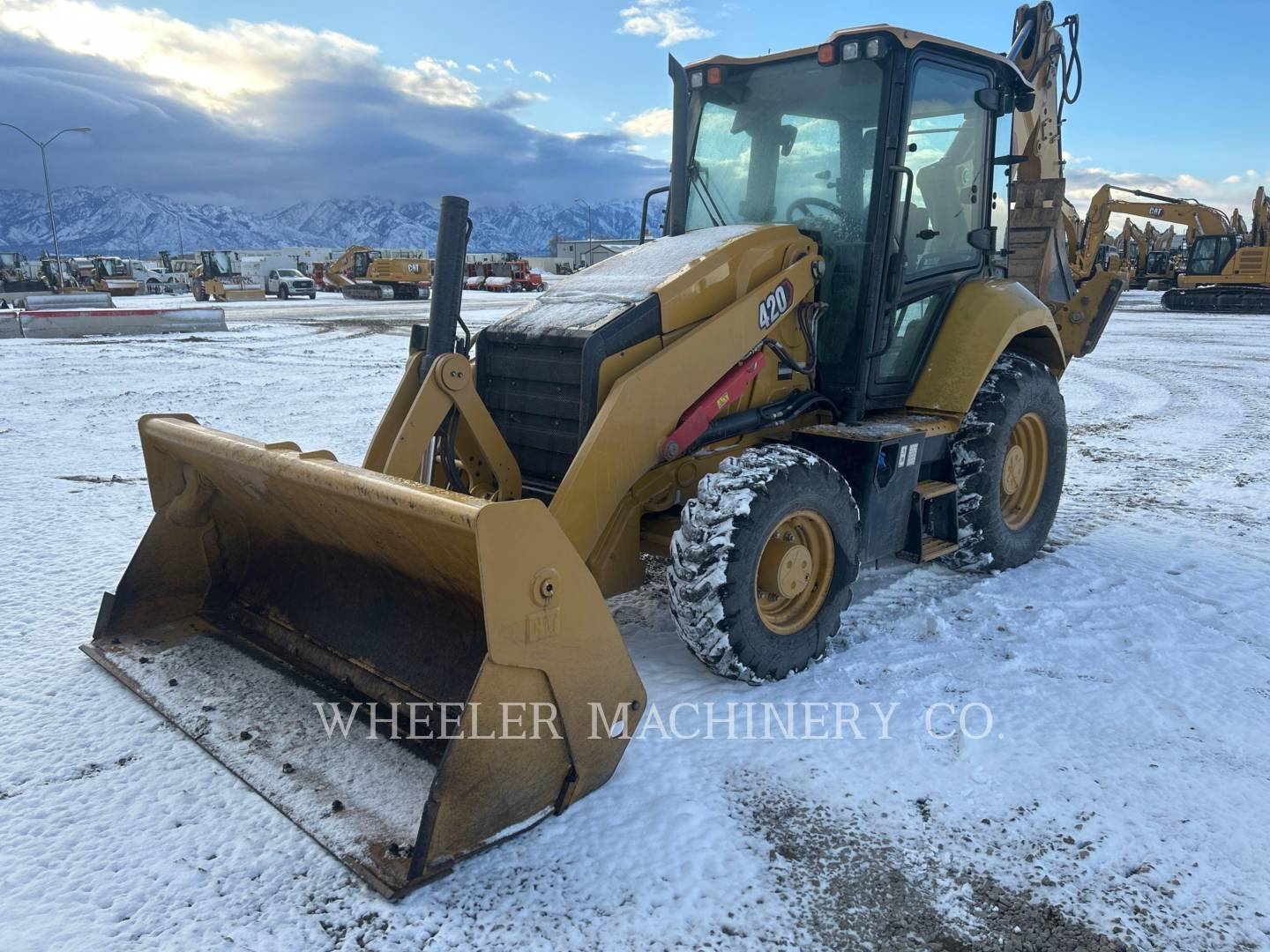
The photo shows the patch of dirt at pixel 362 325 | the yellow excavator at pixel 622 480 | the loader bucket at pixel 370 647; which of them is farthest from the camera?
the patch of dirt at pixel 362 325

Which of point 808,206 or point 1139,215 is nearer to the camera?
point 808,206

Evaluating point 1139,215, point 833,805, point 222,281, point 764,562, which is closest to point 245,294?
point 222,281

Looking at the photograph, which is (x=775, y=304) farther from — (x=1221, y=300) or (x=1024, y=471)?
(x=1221, y=300)

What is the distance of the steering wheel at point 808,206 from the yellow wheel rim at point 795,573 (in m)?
1.65

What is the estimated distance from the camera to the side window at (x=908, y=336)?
4.69 metres

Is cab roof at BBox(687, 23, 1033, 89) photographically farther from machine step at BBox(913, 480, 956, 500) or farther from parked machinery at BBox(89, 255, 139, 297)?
parked machinery at BBox(89, 255, 139, 297)

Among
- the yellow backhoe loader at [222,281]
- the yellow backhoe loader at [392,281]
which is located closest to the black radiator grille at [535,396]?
the yellow backhoe loader at [392,281]

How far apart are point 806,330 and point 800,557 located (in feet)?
4.03

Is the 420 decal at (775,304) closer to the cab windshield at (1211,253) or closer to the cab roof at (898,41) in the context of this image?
the cab roof at (898,41)

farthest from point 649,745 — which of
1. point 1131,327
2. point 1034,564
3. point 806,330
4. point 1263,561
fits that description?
point 1131,327

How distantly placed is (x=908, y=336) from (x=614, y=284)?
1.70 meters

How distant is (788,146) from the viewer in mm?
4609

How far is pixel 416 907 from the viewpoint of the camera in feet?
8.01

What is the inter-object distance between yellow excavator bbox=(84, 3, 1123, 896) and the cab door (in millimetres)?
21
